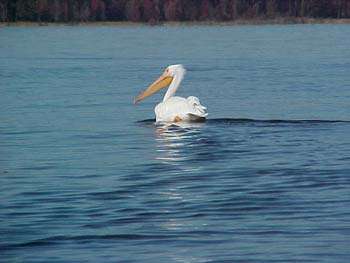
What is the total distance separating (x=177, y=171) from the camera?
11297 millimetres

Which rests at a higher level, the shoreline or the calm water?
the calm water

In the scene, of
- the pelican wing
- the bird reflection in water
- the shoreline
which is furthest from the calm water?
the shoreline

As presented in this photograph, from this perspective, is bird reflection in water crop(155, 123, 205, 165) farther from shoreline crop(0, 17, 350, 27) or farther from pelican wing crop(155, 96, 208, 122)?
shoreline crop(0, 17, 350, 27)

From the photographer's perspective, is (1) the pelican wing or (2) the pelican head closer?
(1) the pelican wing

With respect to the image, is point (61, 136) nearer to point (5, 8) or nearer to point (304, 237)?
point (304, 237)

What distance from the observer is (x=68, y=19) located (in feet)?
213

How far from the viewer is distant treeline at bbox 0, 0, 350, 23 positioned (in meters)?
64.5

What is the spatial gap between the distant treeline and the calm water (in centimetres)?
4022

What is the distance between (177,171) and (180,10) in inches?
2183

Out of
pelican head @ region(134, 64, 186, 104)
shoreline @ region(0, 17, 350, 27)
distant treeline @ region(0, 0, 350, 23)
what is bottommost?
shoreline @ region(0, 17, 350, 27)

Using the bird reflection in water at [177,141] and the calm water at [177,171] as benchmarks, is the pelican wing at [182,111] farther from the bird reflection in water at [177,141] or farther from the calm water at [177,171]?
the calm water at [177,171]

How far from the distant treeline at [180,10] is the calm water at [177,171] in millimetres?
40217

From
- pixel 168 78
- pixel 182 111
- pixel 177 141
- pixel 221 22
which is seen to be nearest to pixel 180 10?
pixel 221 22

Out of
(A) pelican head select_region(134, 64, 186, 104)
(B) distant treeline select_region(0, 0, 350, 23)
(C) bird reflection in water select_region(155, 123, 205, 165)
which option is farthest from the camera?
(B) distant treeline select_region(0, 0, 350, 23)
